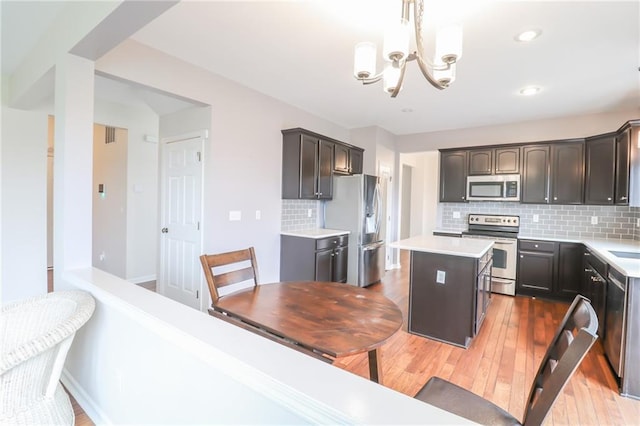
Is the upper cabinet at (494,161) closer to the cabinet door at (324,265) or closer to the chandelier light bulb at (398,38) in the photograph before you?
the cabinet door at (324,265)

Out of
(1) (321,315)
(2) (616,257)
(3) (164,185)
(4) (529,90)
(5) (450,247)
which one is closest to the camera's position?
(1) (321,315)

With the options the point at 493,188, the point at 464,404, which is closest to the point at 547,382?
the point at 464,404

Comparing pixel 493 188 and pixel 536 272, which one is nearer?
pixel 536 272

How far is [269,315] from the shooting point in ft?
4.97

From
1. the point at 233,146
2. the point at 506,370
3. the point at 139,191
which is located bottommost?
the point at 506,370

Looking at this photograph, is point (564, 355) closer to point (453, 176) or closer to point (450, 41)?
point (450, 41)

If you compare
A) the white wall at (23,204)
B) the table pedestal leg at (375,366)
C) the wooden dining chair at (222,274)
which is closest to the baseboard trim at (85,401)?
the wooden dining chair at (222,274)

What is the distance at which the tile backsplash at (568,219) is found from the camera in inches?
158

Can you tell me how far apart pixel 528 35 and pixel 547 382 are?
8.01 ft

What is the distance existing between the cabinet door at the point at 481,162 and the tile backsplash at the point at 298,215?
2.53 m

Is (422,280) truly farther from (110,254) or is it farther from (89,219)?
(110,254)

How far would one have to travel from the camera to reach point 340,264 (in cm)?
429

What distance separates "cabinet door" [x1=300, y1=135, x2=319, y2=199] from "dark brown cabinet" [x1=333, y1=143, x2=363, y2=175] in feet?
1.62

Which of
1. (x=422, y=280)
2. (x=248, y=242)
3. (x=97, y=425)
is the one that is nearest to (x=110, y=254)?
(x=248, y=242)
